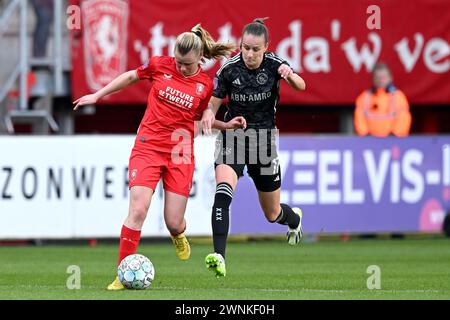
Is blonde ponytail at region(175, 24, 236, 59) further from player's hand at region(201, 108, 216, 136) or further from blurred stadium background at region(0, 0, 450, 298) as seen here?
blurred stadium background at region(0, 0, 450, 298)

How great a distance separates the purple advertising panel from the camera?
17.0m

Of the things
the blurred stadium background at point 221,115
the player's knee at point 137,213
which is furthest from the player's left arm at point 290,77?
the blurred stadium background at point 221,115

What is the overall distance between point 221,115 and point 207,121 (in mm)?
9727

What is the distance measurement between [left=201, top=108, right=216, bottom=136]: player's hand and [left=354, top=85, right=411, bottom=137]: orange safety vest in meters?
8.13

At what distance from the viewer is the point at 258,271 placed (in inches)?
480

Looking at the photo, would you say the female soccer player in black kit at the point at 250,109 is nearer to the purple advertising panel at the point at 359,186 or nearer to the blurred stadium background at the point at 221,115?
the blurred stadium background at the point at 221,115

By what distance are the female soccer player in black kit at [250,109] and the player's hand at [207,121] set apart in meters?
0.11

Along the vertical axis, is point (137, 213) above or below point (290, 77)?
below

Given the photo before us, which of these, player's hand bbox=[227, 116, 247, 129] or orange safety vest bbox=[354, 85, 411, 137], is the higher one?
orange safety vest bbox=[354, 85, 411, 137]

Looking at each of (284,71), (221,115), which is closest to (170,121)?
(284,71)

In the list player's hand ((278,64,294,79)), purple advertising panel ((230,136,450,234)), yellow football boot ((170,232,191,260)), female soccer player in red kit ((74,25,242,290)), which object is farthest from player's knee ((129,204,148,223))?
purple advertising panel ((230,136,450,234))

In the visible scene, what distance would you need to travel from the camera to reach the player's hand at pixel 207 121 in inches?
397

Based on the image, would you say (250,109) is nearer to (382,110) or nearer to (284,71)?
(284,71)

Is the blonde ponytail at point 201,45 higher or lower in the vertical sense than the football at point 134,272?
higher
